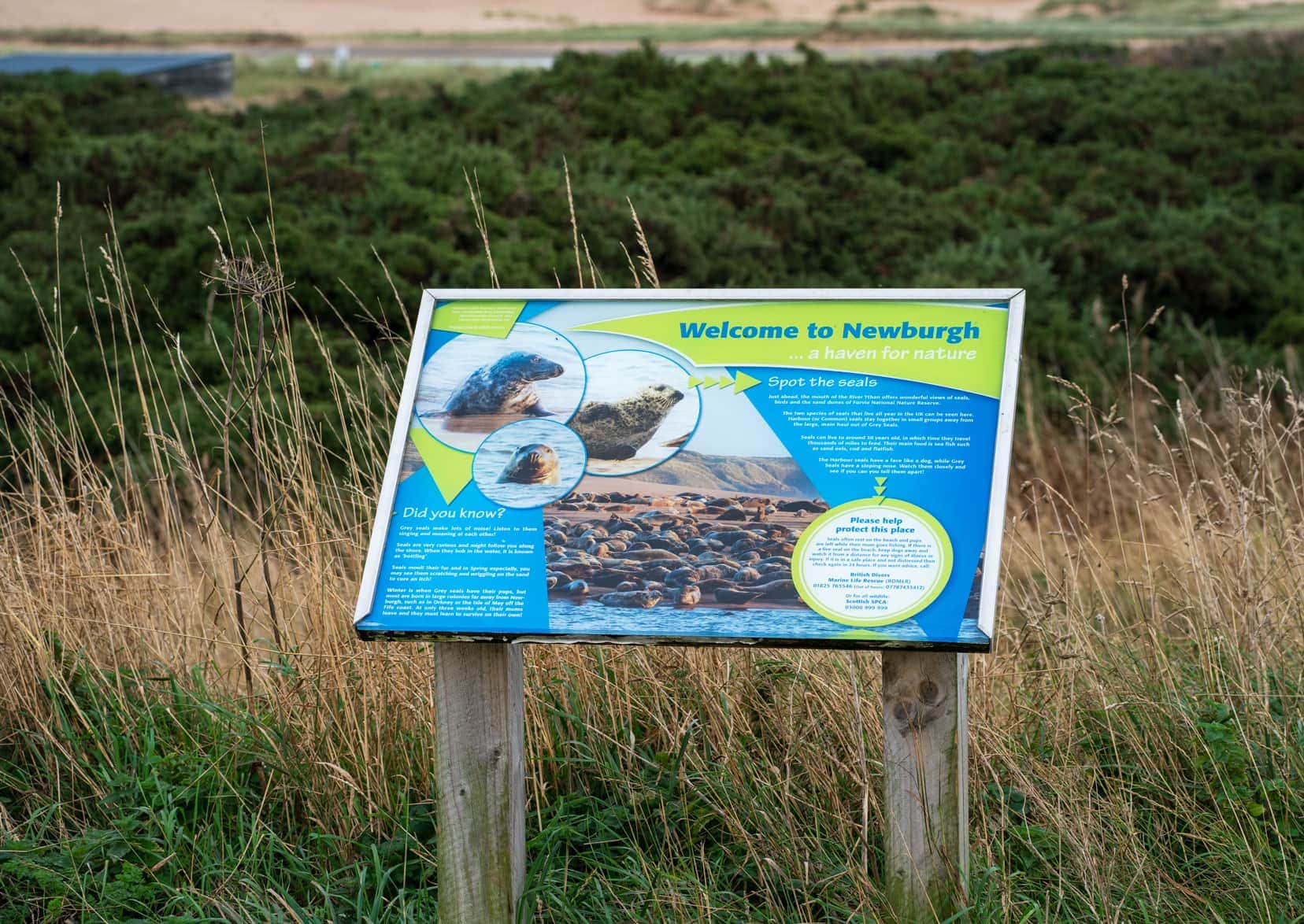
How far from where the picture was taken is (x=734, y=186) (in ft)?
38.5

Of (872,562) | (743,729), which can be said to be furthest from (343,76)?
(872,562)

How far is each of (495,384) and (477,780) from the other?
29.8 inches

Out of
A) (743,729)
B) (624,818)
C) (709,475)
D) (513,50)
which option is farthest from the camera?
(513,50)

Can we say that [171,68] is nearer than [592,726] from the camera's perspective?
No

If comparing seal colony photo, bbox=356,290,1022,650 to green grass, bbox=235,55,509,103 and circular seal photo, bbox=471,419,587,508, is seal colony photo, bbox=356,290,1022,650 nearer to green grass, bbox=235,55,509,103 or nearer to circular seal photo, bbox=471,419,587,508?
circular seal photo, bbox=471,419,587,508

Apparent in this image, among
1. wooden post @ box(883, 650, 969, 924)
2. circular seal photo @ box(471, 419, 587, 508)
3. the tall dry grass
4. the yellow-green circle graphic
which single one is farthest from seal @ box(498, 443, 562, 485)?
the tall dry grass

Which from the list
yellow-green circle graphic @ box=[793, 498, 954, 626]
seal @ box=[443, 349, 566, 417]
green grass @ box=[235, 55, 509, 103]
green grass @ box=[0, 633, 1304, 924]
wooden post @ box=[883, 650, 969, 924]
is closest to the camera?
yellow-green circle graphic @ box=[793, 498, 954, 626]

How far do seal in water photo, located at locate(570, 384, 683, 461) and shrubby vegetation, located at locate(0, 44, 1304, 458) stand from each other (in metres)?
5.39

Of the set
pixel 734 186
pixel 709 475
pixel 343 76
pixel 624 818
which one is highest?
pixel 343 76

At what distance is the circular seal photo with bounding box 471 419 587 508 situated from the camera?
2371mm

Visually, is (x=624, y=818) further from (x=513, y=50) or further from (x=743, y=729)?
(x=513, y=50)

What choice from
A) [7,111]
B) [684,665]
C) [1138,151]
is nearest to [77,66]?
[7,111]

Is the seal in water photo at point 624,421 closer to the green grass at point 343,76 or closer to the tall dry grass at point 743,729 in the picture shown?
the tall dry grass at point 743,729

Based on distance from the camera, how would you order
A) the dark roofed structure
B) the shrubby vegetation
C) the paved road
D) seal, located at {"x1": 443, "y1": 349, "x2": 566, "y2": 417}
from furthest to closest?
the paved road
the dark roofed structure
the shrubby vegetation
seal, located at {"x1": 443, "y1": 349, "x2": 566, "y2": 417}
